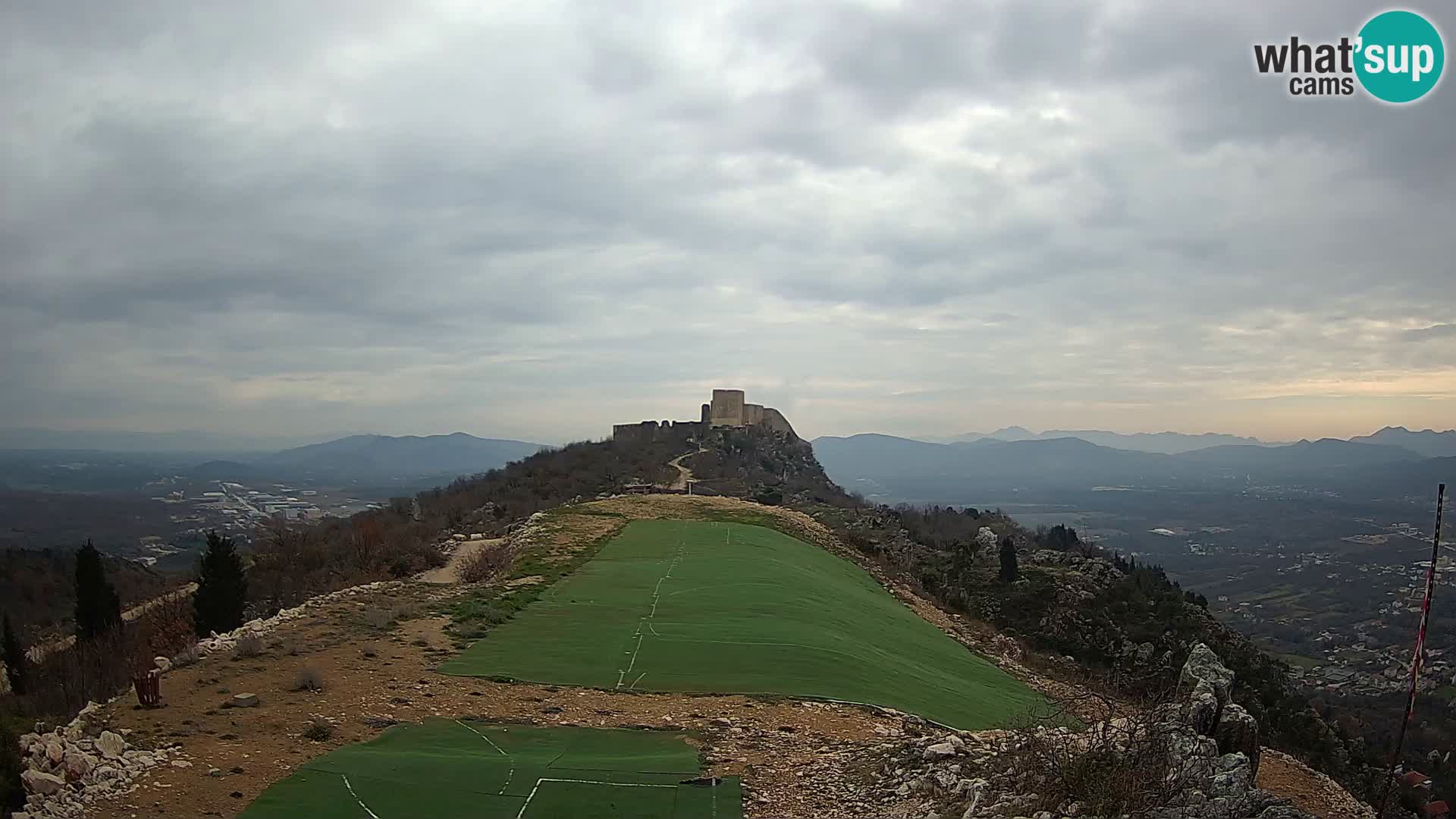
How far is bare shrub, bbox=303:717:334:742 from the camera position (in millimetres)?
9992

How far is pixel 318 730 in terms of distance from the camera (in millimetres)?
10070

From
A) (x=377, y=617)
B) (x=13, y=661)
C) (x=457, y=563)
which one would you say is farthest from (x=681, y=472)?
(x=377, y=617)

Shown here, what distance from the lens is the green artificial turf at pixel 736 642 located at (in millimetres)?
13781

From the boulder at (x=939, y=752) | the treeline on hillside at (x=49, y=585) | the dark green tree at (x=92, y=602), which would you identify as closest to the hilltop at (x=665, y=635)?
the boulder at (x=939, y=752)

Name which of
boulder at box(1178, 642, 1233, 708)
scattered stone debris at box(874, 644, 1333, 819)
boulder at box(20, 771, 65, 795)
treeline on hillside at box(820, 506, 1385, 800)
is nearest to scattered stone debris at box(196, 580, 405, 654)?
boulder at box(20, 771, 65, 795)

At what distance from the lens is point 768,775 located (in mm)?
9562

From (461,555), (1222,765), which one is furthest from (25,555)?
(1222,765)

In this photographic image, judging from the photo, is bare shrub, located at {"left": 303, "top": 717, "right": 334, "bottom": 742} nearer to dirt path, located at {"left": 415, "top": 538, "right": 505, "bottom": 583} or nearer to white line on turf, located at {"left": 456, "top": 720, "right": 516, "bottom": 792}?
white line on turf, located at {"left": 456, "top": 720, "right": 516, "bottom": 792}

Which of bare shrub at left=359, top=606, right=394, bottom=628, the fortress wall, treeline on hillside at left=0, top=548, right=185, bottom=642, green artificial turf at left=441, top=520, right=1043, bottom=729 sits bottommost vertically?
treeline on hillside at left=0, top=548, right=185, bottom=642

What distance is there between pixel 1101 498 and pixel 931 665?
169 metres

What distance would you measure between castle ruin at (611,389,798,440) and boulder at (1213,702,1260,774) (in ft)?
244

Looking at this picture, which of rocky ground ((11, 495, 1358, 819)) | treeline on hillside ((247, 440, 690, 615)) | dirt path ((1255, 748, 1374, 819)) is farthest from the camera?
treeline on hillside ((247, 440, 690, 615))

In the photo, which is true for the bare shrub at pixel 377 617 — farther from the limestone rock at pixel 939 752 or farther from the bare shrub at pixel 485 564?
the limestone rock at pixel 939 752

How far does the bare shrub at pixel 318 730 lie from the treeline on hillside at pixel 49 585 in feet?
108
